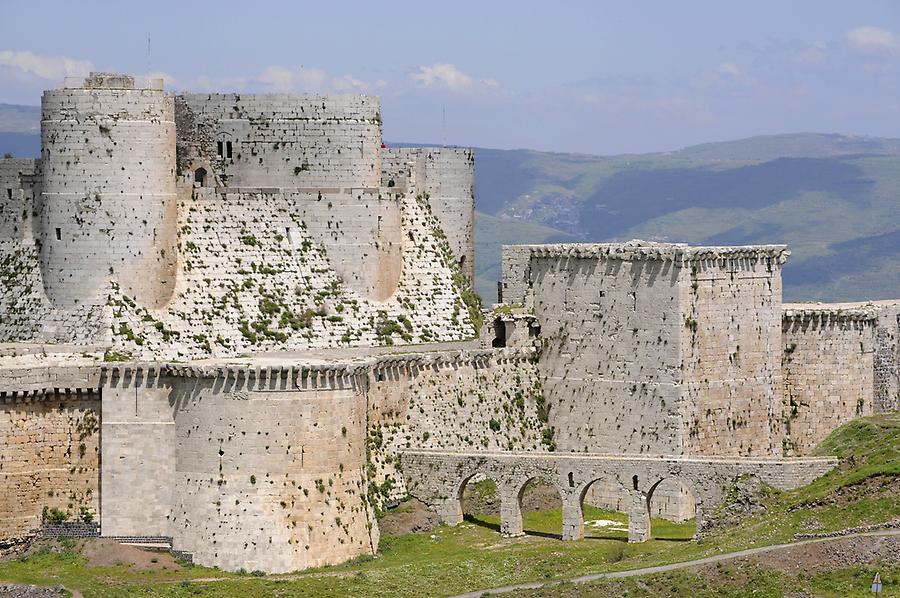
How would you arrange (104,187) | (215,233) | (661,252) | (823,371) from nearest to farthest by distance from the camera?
(104,187), (661,252), (215,233), (823,371)

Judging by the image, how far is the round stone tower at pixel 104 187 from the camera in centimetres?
8562

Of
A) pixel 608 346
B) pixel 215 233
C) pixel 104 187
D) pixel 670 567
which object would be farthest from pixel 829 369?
pixel 104 187

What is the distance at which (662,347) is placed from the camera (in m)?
87.5

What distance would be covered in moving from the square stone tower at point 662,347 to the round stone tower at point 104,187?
1517cm

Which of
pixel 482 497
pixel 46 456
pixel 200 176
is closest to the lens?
pixel 46 456

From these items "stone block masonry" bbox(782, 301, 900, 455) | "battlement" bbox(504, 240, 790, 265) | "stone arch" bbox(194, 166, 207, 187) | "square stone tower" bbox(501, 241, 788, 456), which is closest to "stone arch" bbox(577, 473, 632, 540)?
"square stone tower" bbox(501, 241, 788, 456)

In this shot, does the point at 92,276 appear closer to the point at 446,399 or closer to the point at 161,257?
the point at 161,257

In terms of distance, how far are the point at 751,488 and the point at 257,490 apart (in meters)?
16.4

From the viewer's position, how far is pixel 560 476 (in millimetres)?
83125

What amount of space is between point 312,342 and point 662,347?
12754 millimetres

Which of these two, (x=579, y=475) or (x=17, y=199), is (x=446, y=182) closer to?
(x=17, y=199)

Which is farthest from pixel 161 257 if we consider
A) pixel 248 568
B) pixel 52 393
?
pixel 248 568

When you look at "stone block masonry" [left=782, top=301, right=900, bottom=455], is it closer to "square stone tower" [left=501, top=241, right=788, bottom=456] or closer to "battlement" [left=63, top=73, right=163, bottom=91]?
"square stone tower" [left=501, top=241, right=788, bottom=456]

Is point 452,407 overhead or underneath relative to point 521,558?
overhead
